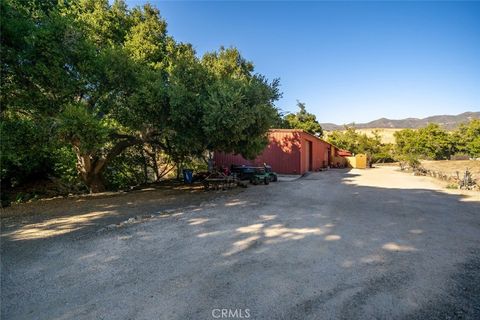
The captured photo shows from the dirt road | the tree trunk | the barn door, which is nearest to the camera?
the dirt road

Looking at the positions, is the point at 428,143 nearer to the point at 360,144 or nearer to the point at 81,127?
the point at 360,144

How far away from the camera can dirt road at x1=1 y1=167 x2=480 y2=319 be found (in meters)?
3.51

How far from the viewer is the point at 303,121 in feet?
146

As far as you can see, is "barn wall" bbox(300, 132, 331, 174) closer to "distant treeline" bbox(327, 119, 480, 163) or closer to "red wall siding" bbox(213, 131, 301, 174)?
"red wall siding" bbox(213, 131, 301, 174)

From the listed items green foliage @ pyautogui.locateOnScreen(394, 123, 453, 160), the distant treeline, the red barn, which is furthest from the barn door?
green foliage @ pyautogui.locateOnScreen(394, 123, 453, 160)

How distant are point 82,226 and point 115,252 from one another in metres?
2.76

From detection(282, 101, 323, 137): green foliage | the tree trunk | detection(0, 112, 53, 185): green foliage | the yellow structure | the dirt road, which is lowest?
the dirt road

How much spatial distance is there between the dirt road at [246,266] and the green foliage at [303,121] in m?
35.5

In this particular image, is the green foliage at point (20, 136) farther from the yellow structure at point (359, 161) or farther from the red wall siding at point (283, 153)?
the yellow structure at point (359, 161)

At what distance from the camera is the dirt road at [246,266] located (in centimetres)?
351

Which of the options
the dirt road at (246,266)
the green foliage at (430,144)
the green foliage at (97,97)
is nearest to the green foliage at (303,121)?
the green foliage at (430,144)

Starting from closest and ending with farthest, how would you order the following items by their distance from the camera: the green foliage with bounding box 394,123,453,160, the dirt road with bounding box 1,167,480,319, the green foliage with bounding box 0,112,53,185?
the dirt road with bounding box 1,167,480,319, the green foliage with bounding box 0,112,53,185, the green foliage with bounding box 394,123,453,160

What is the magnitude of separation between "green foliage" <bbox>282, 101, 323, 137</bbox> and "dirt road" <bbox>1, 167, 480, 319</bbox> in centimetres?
3549

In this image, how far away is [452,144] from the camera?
148 feet
